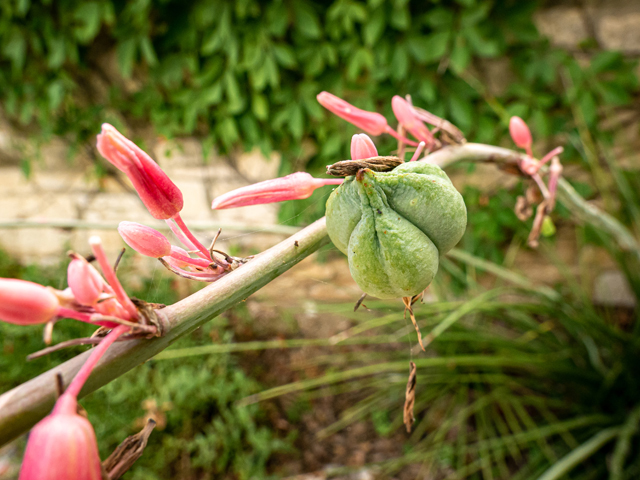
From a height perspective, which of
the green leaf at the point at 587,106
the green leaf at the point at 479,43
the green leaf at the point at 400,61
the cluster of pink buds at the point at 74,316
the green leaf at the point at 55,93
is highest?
the cluster of pink buds at the point at 74,316

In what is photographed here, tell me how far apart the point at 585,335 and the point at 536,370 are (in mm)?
191

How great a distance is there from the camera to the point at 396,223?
22cm

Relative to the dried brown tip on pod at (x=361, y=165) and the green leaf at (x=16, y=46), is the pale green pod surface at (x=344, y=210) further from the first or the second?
the green leaf at (x=16, y=46)

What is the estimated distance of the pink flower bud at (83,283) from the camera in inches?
7.7

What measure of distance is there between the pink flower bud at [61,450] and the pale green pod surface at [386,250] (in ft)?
0.49

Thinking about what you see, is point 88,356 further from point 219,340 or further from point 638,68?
point 638,68

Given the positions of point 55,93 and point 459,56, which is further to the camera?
point 55,93

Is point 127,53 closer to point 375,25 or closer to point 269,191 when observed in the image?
point 375,25

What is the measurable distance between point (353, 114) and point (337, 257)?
44.9 inches

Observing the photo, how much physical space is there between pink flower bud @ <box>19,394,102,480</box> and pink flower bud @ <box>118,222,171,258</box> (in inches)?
4.2

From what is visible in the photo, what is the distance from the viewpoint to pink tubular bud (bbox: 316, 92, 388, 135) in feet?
1.18

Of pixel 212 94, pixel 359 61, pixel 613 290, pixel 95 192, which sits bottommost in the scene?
pixel 613 290

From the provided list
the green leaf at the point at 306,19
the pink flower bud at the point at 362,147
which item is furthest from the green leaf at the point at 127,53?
the pink flower bud at the point at 362,147

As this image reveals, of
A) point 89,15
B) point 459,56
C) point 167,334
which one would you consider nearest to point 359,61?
point 459,56
